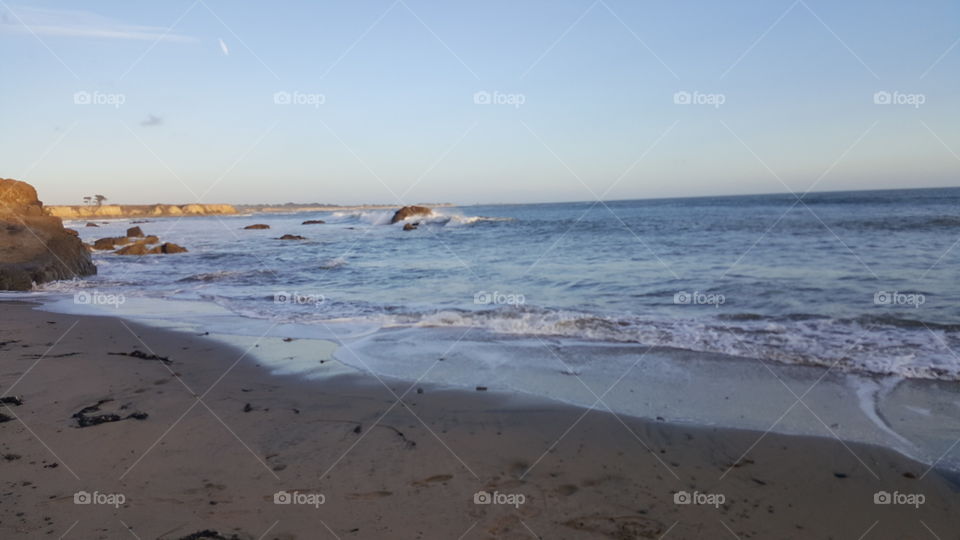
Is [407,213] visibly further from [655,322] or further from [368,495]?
[368,495]

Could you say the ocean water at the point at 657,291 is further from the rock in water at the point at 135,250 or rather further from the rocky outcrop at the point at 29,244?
the rock in water at the point at 135,250

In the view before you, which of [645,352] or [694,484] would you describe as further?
[645,352]

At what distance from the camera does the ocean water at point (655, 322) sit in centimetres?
539

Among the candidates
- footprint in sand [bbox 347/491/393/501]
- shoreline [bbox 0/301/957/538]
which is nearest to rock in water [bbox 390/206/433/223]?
shoreline [bbox 0/301/957/538]

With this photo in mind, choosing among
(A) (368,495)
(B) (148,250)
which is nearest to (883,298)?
(A) (368,495)

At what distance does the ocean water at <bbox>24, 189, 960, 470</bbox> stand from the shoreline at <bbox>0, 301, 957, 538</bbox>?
64cm

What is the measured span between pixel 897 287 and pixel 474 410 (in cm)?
988

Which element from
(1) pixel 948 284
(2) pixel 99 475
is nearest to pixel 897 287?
Answer: (1) pixel 948 284

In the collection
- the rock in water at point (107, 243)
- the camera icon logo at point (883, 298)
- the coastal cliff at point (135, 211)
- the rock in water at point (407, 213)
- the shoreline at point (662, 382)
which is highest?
the coastal cliff at point (135, 211)

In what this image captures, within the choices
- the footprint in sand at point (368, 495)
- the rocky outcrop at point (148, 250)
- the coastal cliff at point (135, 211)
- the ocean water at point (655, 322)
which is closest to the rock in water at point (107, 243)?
the rocky outcrop at point (148, 250)

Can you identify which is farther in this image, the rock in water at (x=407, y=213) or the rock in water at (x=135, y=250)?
the rock in water at (x=407, y=213)

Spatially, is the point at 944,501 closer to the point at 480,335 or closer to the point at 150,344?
the point at 480,335

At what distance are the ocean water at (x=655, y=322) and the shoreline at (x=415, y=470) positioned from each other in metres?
0.64

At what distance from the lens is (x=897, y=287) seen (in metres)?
10.5
